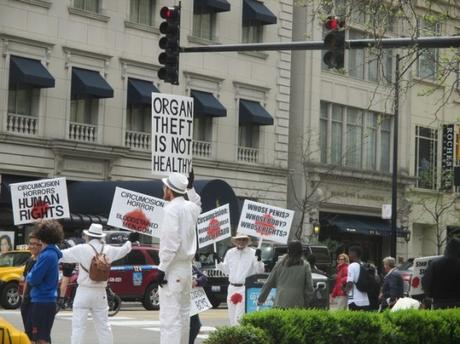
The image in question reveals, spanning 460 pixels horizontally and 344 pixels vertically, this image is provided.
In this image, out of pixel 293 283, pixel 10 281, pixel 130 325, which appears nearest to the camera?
pixel 293 283

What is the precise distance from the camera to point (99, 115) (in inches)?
1455

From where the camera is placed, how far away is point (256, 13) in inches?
1640

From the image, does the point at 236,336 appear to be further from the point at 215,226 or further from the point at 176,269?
the point at 215,226

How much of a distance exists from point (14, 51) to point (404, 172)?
2178 centimetres

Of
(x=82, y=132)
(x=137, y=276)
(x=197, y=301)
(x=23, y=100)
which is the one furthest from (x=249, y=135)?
(x=197, y=301)

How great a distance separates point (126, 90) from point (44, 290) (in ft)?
86.1

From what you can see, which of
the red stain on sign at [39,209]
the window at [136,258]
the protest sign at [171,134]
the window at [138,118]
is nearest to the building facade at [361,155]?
the window at [138,118]

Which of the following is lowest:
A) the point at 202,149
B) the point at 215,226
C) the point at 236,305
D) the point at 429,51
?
the point at 236,305

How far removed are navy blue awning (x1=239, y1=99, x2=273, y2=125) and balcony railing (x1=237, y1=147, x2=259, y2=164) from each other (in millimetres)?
1114

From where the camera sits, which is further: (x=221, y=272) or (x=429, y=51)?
(x=221, y=272)

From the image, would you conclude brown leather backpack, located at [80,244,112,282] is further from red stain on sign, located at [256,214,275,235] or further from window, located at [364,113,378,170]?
window, located at [364,113,378,170]

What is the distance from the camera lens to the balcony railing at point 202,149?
40.3m

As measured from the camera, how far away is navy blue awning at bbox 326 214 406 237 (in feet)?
151

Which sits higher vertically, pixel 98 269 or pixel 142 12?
pixel 142 12
